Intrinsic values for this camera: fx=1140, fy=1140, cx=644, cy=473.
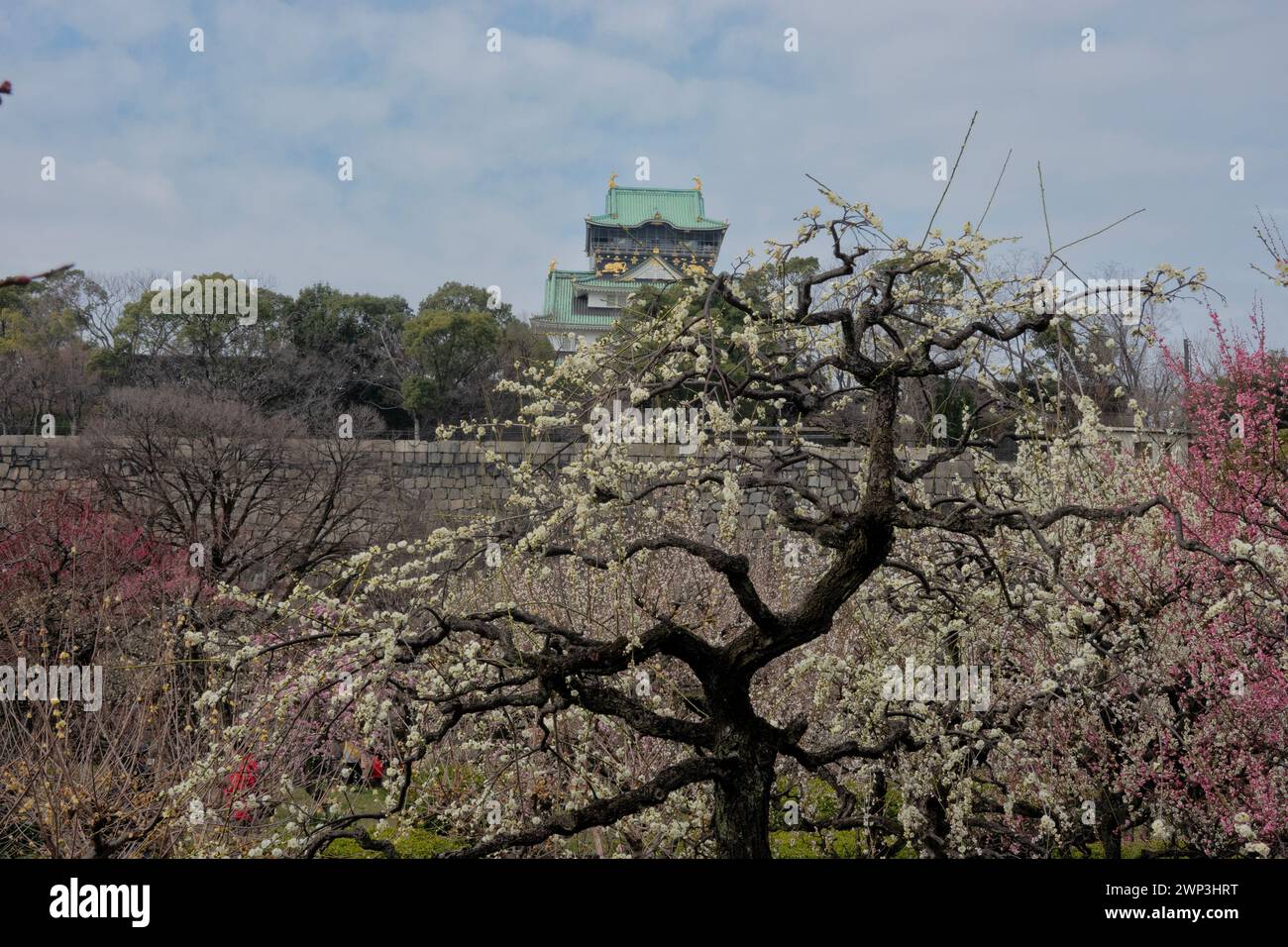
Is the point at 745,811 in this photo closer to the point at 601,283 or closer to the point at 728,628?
the point at 728,628

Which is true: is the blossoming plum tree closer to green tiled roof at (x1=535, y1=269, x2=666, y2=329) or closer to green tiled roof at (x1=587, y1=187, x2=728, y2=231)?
green tiled roof at (x1=535, y1=269, x2=666, y2=329)

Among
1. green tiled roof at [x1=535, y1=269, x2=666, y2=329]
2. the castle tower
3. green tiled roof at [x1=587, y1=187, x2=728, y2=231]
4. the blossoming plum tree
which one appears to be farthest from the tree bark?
green tiled roof at [x1=587, y1=187, x2=728, y2=231]

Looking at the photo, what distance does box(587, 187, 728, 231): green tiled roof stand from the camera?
3828 cm

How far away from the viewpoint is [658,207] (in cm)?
3925

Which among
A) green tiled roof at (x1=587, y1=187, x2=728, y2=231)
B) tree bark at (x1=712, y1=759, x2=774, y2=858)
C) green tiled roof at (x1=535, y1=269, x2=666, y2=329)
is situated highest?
green tiled roof at (x1=587, y1=187, x2=728, y2=231)

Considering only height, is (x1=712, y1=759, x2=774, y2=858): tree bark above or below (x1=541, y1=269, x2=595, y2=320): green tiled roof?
below

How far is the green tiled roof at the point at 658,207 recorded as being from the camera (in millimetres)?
38281

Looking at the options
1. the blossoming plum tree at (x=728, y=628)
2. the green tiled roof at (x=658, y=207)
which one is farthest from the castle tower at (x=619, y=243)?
the blossoming plum tree at (x=728, y=628)

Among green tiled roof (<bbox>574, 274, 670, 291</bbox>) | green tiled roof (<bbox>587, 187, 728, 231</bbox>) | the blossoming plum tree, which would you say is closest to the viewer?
the blossoming plum tree

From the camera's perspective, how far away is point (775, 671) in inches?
250

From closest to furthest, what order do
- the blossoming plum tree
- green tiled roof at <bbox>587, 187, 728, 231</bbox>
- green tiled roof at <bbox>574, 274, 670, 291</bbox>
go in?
1. the blossoming plum tree
2. green tiled roof at <bbox>574, 274, 670, 291</bbox>
3. green tiled roof at <bbox>587, 187, 728, 231</bbox>

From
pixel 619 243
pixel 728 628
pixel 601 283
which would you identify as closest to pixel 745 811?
pixel 728 628

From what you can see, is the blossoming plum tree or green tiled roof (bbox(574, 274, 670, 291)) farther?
green tiled roof (bbox(574, 274, 670, 291))
